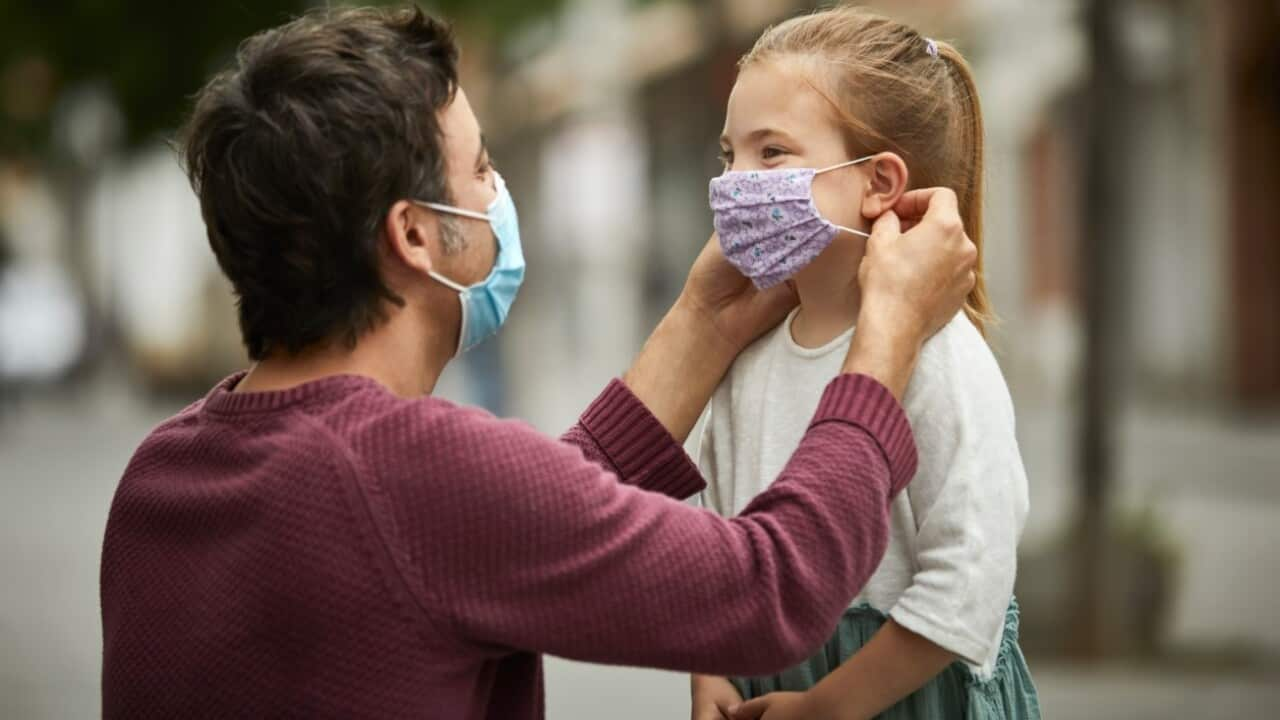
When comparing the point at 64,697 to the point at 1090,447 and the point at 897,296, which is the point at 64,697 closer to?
the point at 1090,447

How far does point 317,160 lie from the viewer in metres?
2.09

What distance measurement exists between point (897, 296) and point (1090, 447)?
196 inches

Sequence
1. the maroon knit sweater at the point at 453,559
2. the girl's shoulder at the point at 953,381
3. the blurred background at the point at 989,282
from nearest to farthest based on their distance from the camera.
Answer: the maroon knit sweater at the point at 453,559, the girl's shoulder at the point at 953,381, the blurred background at the point at 989,282

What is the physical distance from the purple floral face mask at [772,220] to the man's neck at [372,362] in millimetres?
467

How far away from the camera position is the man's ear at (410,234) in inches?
84.9

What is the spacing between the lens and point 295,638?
2059 mm

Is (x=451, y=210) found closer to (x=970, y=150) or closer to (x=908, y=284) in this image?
(x=908, y=284)

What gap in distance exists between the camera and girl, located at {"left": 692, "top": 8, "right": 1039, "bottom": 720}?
2178 mm

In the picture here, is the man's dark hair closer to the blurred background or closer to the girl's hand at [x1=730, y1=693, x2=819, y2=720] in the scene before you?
the girl's hand at [x1=730, y1=693, x2=819, y2=720]

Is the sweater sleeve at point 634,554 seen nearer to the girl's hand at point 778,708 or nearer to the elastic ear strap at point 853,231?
the girl's hand at point 778,708

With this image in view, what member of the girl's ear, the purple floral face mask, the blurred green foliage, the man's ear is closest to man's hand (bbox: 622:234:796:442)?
the purple floral face mask

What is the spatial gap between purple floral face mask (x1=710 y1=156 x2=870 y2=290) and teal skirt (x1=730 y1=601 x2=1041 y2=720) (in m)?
0.51

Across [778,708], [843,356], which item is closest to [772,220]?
[843,356]

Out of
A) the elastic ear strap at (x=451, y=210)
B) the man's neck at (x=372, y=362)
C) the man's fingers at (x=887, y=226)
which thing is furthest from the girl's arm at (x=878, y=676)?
the elastic ear strap at (x=451, y=210)
